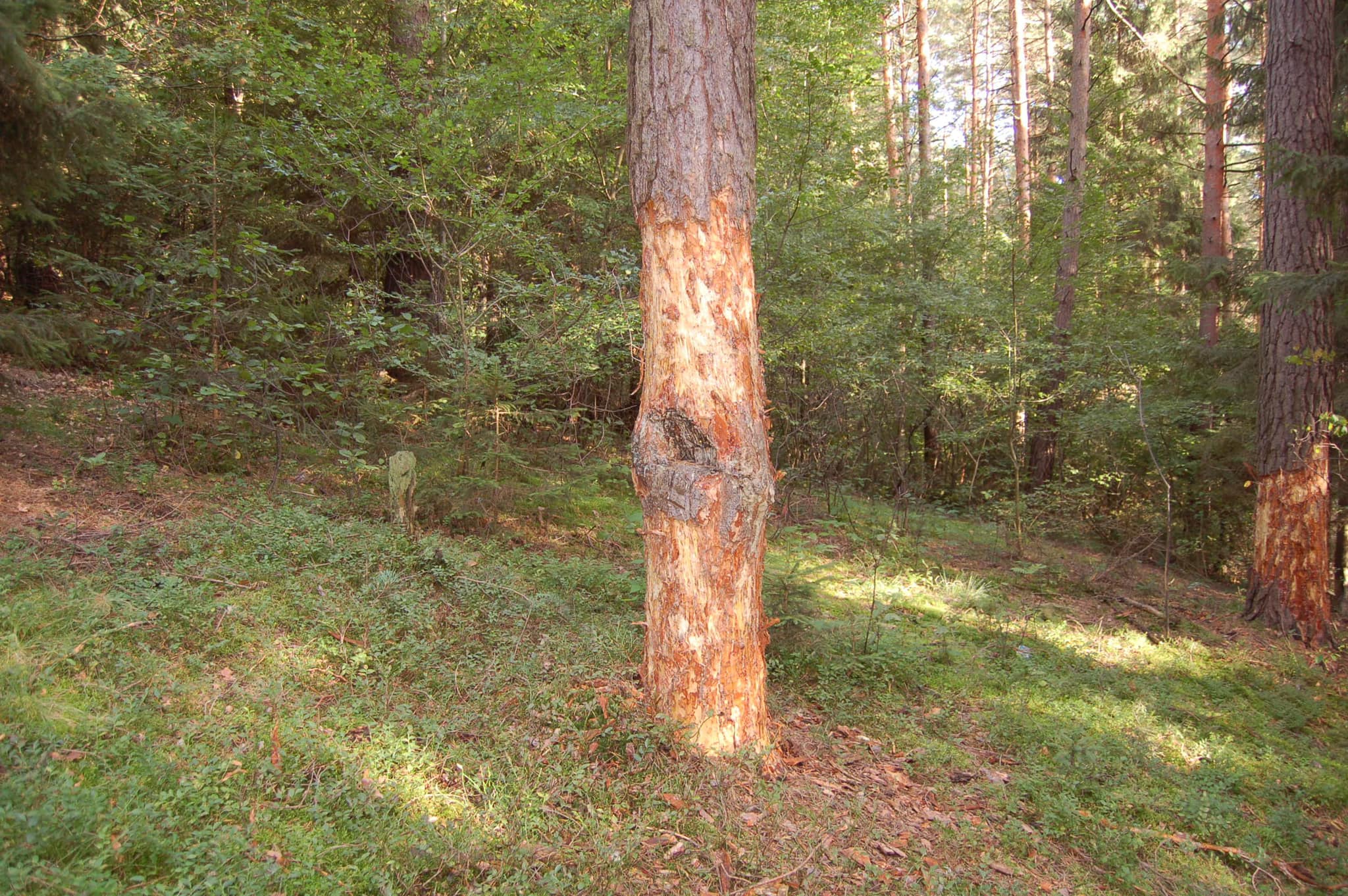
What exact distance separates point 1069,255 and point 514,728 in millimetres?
13550

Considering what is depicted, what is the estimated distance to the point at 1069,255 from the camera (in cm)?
1341

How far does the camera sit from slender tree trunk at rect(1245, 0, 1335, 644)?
7375mm

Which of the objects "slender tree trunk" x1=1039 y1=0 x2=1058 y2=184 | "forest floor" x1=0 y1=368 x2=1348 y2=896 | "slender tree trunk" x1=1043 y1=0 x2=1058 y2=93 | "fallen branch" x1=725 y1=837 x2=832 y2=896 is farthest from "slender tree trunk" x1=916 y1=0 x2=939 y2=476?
"fallen branch" x1=725 y1=837 x2=832 y2=896

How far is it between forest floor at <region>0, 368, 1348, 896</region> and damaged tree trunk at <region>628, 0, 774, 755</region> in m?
0.44

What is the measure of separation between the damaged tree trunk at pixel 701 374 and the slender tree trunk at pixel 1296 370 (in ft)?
21.7

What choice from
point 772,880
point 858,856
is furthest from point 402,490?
point 858,856

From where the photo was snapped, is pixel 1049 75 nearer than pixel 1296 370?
No

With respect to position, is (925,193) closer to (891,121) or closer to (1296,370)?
(891,121)

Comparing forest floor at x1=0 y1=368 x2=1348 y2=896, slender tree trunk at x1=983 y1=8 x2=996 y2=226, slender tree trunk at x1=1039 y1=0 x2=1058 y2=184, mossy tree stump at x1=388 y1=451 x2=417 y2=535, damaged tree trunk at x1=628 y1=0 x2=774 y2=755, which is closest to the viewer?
forest floor at x1=0 y1=368 x2=1348 y2=896

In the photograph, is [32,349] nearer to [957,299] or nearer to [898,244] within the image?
[957,299]

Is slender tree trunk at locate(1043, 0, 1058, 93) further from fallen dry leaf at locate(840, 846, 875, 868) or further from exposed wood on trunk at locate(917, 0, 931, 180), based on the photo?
fallen dry leaf at locate(840, 846, 875, 868)

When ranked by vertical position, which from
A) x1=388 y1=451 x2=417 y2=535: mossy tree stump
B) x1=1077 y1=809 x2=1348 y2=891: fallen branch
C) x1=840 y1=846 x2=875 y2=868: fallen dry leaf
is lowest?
x1=1077 y1=809 x2=1348 y2=891: fallen branch

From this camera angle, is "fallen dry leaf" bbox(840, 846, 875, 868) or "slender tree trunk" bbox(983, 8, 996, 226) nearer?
"fallen dry leaf" bbox(840, 846, 875, 868)

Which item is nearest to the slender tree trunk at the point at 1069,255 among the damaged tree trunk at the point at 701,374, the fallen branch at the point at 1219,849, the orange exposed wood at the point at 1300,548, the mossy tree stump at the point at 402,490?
the orange exposed wood at the point at 1300,548
